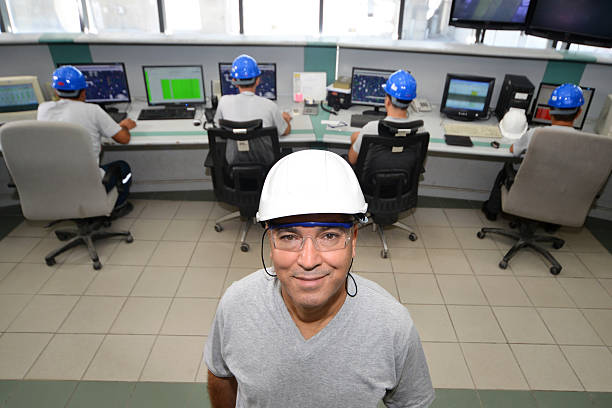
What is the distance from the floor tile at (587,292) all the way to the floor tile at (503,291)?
36 cm

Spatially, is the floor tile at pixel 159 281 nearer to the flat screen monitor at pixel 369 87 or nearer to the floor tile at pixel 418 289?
the floor tile at pixel 418 289

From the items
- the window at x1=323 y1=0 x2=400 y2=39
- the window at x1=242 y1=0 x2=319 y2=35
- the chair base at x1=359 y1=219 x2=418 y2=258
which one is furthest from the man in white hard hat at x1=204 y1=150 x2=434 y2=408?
the window at x1=323 y1=0 x2=400 y2=39

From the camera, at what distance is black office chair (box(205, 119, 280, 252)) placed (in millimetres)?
2584

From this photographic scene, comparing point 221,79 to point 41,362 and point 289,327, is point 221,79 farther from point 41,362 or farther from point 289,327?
point 289,327

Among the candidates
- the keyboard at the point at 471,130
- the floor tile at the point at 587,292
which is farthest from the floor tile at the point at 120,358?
the floor tile at the point at 587,292

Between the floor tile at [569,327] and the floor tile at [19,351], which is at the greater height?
the floor tile at [569,327]

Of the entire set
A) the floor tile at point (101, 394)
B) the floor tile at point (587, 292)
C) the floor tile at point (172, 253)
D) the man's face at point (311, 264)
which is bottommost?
the floor tile at point (101, 394)

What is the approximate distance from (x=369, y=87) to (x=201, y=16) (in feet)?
15.3

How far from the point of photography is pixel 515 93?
128 inches

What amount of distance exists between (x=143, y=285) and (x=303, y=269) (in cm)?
229

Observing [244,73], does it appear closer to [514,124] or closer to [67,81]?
[67,81]

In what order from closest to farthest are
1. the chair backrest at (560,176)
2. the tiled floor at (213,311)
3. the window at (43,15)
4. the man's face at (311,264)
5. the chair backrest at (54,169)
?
the man's face at (311,264)
the tiled floor at (213,311)
the chair backrest at (54,169)
the chair backrest at (560,176)
the window at (43,15)

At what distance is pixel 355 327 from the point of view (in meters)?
0.90

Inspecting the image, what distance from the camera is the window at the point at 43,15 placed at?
414 centimetres
